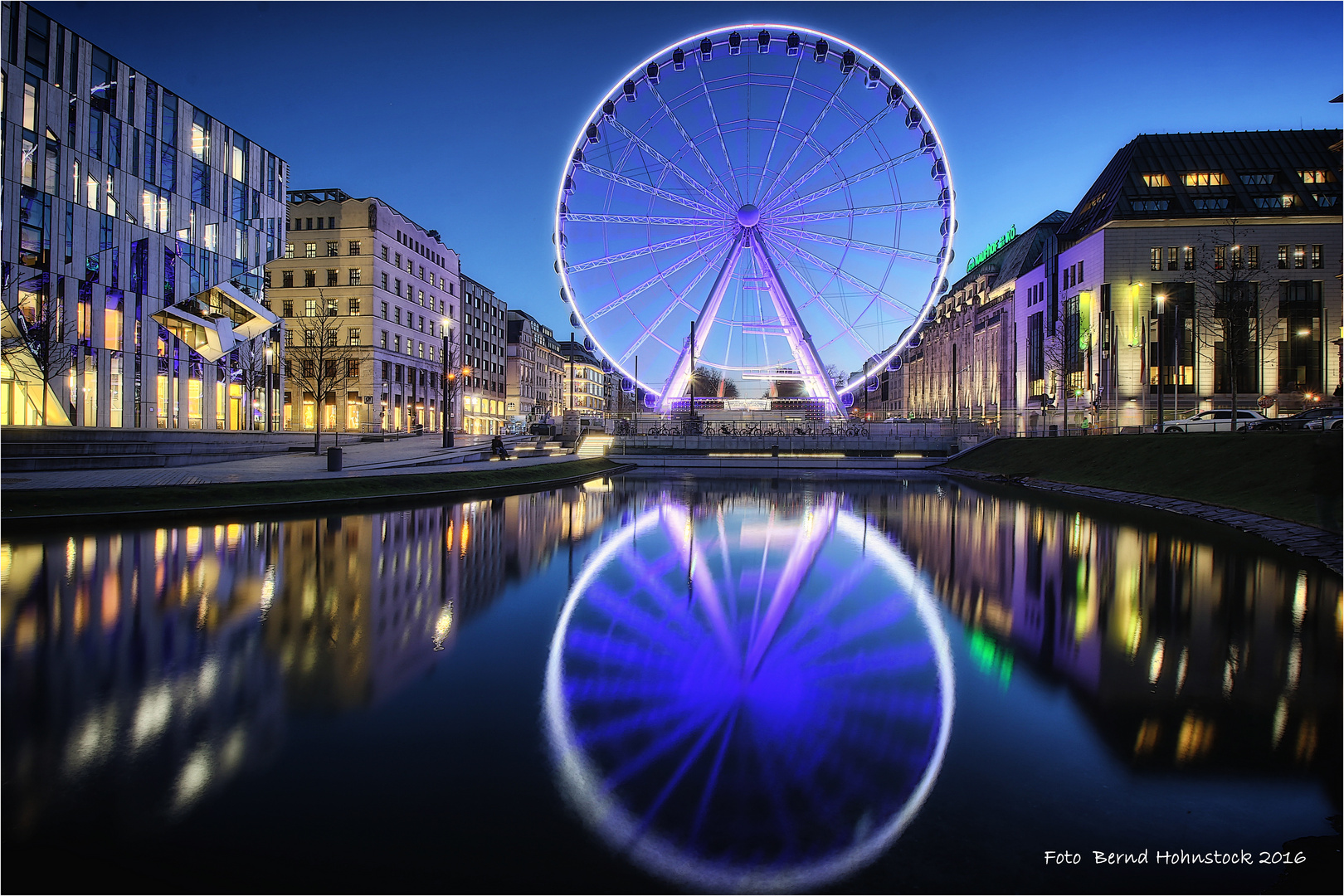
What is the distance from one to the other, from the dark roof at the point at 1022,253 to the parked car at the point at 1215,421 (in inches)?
1669

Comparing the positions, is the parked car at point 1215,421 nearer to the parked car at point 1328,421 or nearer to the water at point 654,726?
the parked car at point 1328,421

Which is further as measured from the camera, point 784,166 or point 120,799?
point 784,166

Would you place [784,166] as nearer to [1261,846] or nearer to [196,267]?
[196,267]

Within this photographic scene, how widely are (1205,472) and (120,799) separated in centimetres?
2993

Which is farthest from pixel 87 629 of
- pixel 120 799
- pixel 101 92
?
pixel 101 92

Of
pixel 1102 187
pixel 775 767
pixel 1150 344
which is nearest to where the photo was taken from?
pixel 775 767

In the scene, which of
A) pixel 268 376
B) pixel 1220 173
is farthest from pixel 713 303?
pixel 1220 173

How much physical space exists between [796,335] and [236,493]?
33.4 meters

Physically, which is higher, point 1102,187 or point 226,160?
point 1102,187

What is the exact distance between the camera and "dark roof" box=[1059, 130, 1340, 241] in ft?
212

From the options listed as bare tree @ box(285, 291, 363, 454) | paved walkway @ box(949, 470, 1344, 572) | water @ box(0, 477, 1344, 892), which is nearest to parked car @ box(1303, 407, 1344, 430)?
paved walkway @ box(949, 470, 1344, 572)

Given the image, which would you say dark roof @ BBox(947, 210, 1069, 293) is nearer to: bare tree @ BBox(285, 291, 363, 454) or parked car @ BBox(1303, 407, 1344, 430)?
parked car @ BBox(1303, 407, 1344, 430)

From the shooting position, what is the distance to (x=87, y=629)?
24.4 ft

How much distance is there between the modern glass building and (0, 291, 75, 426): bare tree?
Result: 0.07 metres
